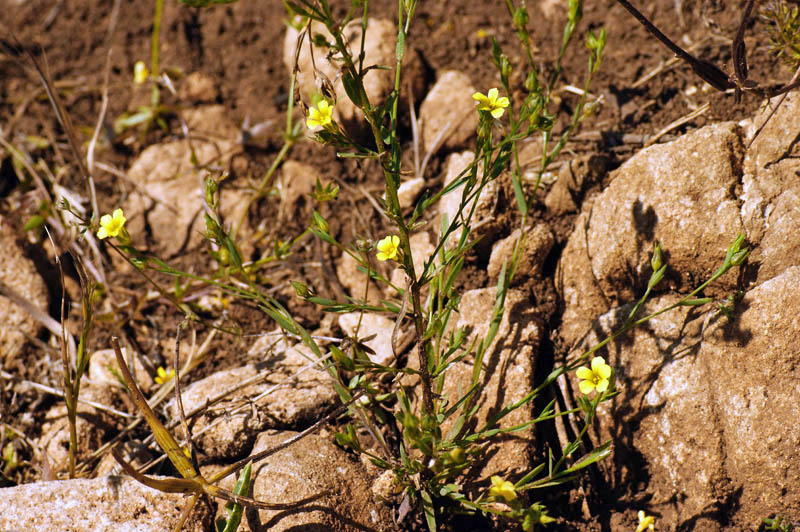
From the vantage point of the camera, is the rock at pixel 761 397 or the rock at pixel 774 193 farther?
the rock at pixel 774 193

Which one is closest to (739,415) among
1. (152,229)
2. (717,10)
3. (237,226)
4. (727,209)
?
(727,209)

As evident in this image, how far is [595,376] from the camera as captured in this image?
2168 mm

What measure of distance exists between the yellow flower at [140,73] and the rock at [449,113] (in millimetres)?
1874

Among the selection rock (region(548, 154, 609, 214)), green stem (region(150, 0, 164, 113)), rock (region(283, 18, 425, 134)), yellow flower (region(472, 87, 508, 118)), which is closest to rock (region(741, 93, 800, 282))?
rock (region(548, 154, 609, 214))

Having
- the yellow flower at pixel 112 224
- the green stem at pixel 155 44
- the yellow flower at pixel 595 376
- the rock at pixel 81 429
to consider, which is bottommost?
the rock at pixel 81 429

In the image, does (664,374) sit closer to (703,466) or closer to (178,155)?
(703,466)

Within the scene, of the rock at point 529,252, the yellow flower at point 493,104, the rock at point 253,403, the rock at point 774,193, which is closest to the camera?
the yellow flower at point 493,104

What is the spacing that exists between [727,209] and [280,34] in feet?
9.64

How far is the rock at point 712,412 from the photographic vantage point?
A: 2090 millimetres

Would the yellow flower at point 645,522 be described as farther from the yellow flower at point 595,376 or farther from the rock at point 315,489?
the rock at point 315,489

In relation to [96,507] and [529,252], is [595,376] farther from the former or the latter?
[96,507]

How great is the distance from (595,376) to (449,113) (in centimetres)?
177

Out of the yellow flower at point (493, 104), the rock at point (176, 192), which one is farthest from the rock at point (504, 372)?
the rock at point (176, 192)

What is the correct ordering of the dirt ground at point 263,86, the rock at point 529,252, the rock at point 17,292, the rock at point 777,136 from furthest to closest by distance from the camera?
the rock at point 17,292 → the dirt ground at point 263,86 → the rock at point 529,252 → the rock at point 777,136
